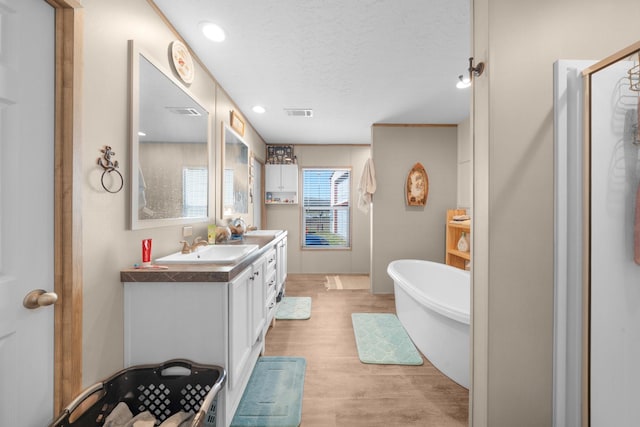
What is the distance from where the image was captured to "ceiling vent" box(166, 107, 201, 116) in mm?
1802

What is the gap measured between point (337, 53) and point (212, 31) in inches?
37.1

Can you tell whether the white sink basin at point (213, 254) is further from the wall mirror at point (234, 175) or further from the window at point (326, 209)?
the window at point (326, 209)

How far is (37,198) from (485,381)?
1.99 metres

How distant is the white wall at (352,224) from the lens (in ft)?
16.8

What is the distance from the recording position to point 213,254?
2010 millimetres

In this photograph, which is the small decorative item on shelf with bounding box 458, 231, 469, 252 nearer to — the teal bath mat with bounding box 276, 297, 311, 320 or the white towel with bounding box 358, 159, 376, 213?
the white towel with bounding box 358, 159, 376, 213

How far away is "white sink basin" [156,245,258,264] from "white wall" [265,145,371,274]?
2.99m

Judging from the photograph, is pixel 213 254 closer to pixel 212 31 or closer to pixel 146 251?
pixel 146 251

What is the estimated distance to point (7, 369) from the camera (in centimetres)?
88

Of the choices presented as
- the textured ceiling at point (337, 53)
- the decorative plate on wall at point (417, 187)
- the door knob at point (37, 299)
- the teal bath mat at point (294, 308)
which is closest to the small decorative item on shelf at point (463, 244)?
the decorative plate on wall at point (417, 187)

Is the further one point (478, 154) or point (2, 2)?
point (478, 154)

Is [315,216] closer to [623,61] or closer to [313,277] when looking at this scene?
[313,277]

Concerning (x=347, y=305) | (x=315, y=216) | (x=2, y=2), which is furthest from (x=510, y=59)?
(x=315, y=216)

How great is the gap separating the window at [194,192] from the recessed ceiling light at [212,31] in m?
0.98
